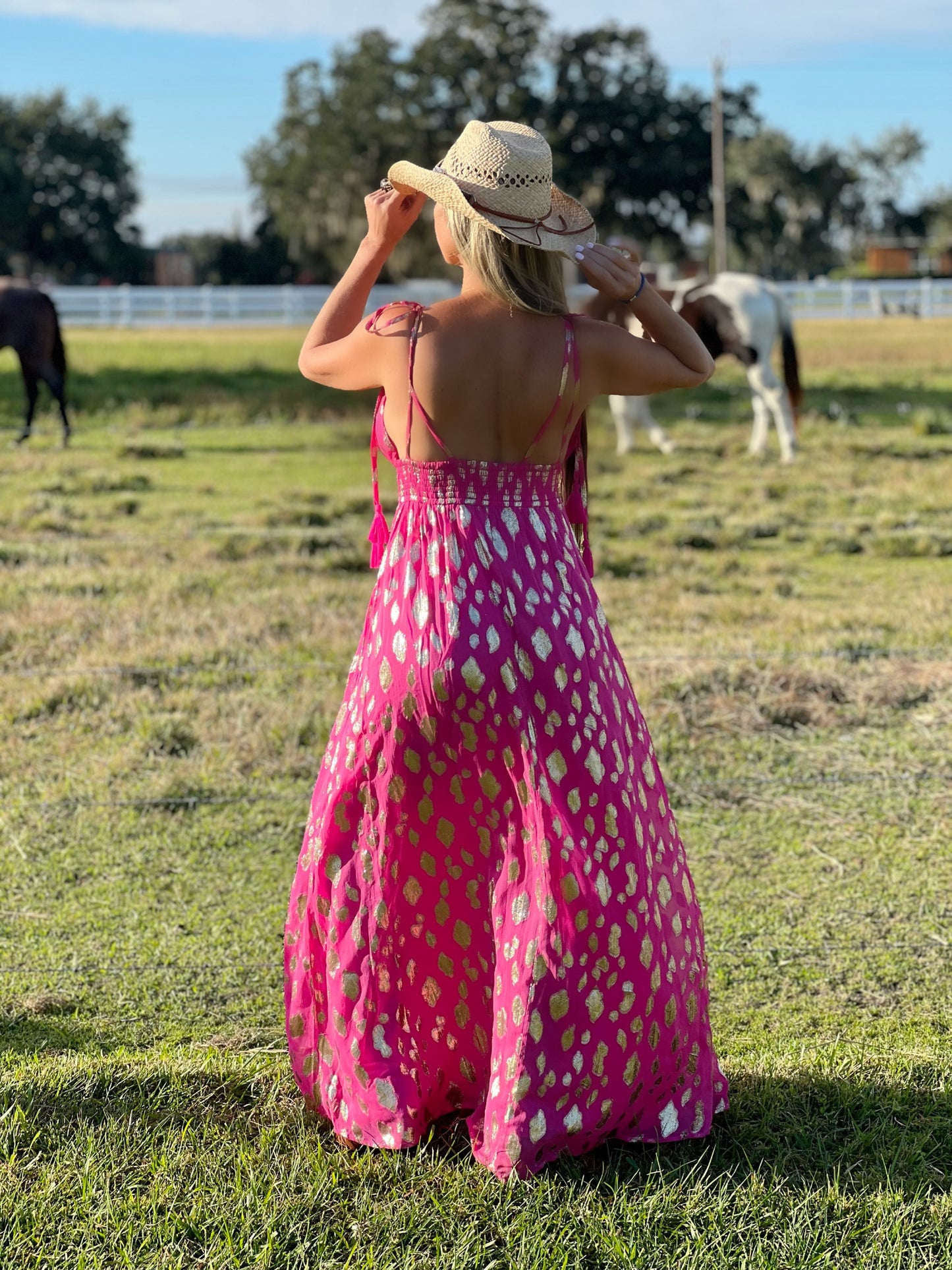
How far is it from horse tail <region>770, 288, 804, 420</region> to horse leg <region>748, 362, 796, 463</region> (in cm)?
9

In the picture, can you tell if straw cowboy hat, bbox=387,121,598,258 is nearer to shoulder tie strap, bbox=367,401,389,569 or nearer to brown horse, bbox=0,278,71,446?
shoulder tie strap, bbox=367,401,389,569

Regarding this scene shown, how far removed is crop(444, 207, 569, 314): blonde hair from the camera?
2.26 m

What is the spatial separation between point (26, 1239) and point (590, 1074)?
95cm

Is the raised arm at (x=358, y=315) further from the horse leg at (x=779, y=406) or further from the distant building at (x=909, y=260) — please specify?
the distant building at (x=909, y=260)

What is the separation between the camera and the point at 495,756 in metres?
2.35

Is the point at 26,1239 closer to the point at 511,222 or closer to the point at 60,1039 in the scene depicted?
the point at 60,1039

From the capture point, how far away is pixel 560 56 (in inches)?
2044

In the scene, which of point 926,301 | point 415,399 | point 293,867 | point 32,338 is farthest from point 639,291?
point 926,301

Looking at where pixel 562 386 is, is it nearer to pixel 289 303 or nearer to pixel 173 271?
pixel 289 303

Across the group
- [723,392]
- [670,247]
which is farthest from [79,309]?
[670,247]

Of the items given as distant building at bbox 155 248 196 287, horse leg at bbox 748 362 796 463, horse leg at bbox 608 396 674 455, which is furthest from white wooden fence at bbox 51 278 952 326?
distant building at bbox 155 248 196 287

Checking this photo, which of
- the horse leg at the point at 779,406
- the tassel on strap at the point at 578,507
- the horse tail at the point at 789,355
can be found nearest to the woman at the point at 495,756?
the tassel on strap at the point at 578,507

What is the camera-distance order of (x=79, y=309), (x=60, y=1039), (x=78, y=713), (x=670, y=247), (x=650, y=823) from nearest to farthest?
(x=650, y=823)
(x=60, y=1039)
(x=78, y=713)
(x=79, y=309)
(x=670, y=247)

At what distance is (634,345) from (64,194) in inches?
2181
